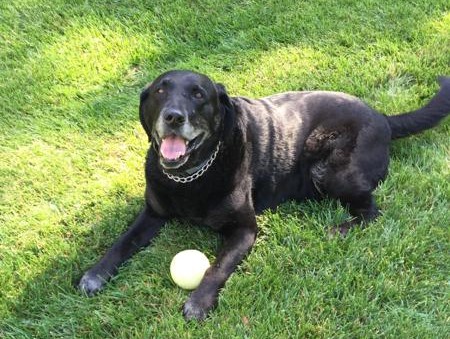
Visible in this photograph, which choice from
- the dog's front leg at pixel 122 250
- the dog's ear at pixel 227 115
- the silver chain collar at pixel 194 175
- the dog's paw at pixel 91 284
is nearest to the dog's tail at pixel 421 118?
the dog's ear at pixel 227 115

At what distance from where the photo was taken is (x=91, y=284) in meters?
3.01

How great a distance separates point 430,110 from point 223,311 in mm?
1972

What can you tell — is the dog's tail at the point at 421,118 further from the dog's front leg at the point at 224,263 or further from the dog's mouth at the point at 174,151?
the dog's mouth at the point at 174,151

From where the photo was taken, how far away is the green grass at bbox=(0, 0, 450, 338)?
2.81 m

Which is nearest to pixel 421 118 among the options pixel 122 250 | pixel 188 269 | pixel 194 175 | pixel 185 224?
pixel 194 175

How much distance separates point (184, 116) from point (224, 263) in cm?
83

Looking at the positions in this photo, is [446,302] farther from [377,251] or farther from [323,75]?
[323,75]

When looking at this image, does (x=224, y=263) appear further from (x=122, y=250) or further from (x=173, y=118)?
(x=173, y=118)

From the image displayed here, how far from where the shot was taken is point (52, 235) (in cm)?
338

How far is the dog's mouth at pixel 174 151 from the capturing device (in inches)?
115

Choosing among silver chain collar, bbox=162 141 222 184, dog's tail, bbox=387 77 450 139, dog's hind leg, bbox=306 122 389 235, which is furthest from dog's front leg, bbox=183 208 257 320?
dog's tail, bbox=387 77 450 139

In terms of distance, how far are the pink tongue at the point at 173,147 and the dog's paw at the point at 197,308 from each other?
2.49 ft

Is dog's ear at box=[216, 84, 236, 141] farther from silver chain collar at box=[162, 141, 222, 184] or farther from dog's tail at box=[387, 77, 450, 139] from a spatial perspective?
dog's tail at box=[387, 77, 450, 139]

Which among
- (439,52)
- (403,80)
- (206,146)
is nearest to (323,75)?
(403,80)
